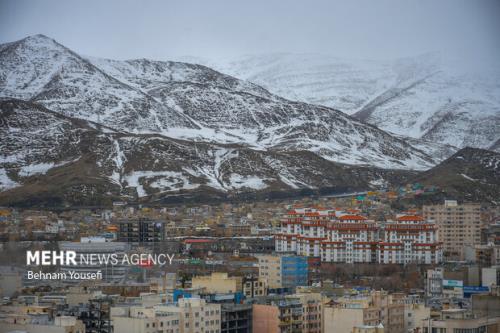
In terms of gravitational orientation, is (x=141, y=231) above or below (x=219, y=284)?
above

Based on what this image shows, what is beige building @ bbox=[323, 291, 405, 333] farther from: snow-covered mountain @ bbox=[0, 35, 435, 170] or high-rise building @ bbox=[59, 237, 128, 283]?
snow-covered mountain @ bbox=[0, 35, 435, 170]

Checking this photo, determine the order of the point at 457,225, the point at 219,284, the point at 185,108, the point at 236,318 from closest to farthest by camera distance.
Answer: the point at 236,318 → the point at 219,284 → the point at 457,225 → the point at 185,108

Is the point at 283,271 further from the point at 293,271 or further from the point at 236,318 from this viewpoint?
the point at 236,318

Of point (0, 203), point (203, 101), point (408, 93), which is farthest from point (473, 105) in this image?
point (0, 203)

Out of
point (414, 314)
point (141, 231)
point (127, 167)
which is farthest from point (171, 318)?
point (127, 167)

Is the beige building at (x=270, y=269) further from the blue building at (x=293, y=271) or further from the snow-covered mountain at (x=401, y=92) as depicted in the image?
the snow-covered mountain at (x=401, y=92)
